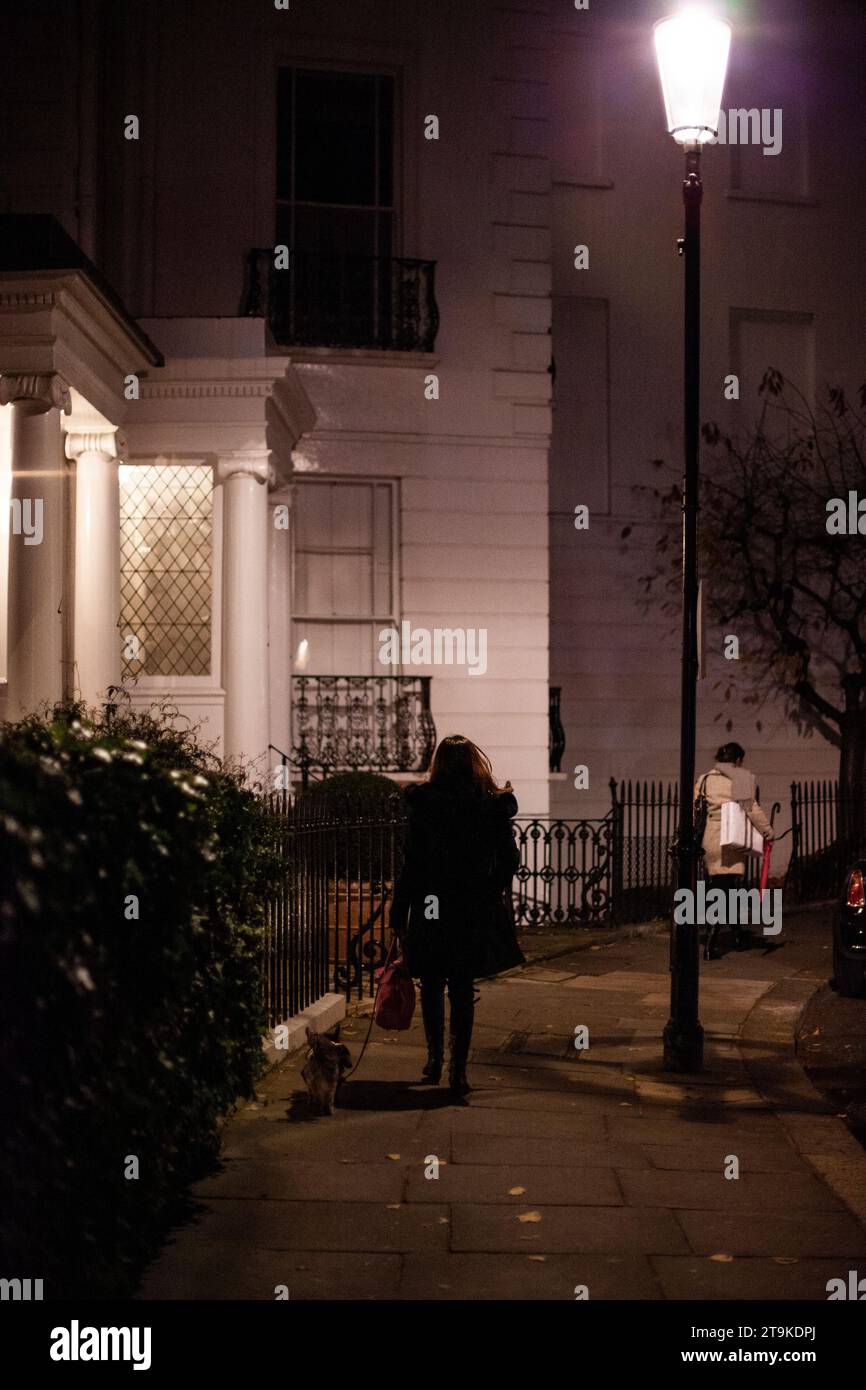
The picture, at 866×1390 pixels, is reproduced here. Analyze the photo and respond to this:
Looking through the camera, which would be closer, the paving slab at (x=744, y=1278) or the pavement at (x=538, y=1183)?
the paving slab at (x=744, y=1278)

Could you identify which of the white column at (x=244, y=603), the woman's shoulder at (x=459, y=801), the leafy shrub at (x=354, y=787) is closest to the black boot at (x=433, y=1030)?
the woman's shoulder at (x=459, y=801)

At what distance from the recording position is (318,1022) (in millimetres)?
9586

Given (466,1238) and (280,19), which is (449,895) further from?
(280,19)

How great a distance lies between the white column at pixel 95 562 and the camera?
1286 centimetres

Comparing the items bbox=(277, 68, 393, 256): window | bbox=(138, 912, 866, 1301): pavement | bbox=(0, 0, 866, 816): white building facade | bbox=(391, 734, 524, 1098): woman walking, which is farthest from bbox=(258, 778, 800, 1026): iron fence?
bbox=(277, 68, 393, 256): window

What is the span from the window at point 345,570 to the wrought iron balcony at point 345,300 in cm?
161

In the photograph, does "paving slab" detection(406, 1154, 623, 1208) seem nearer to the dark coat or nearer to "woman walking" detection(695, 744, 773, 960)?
the dark coat

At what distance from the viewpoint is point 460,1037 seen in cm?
802

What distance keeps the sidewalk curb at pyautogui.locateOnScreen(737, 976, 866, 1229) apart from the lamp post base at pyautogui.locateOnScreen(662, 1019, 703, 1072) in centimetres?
35

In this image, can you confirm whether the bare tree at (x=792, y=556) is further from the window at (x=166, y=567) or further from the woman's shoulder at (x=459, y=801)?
the woman's shoulder at (x=459, y=801)

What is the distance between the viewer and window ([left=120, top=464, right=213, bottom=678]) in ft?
48.2

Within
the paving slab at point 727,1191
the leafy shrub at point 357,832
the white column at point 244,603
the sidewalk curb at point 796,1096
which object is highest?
the white column at point 244,603

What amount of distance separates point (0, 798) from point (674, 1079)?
6.08 meters
